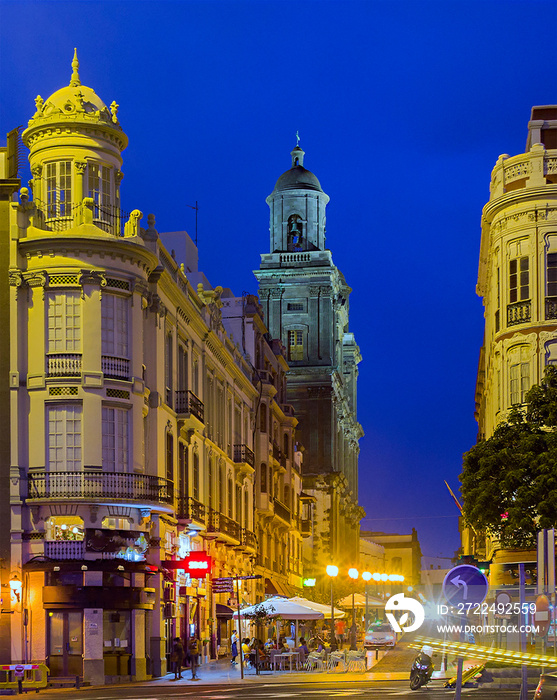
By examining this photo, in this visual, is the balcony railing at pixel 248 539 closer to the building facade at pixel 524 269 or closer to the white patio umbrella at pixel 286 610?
the white patio umbrella at pixel 286 610

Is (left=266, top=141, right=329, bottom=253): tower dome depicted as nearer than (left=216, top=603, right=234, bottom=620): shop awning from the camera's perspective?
No

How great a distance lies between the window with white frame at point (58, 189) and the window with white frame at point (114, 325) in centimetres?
365

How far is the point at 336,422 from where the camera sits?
11250 cm

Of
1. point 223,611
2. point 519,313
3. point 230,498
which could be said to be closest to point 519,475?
point 519,313

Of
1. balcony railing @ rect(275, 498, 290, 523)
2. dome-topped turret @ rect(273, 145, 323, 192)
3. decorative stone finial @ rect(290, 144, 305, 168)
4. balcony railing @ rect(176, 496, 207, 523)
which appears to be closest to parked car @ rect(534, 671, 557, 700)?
balcony railing @ rect(176, 496, 207, 523)

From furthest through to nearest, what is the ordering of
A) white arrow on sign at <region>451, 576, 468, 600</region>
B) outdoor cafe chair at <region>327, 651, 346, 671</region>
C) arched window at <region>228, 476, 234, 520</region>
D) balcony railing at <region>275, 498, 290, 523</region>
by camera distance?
balcony railing at <region>275, 498, 290, 523</region> → arched window at <region>228, 476, 234, 520</region> → outdoor cafe chair at <region>327, 651, 346, 671</region> → white arrow on sign at <region>451, 576, 468, 600</region>

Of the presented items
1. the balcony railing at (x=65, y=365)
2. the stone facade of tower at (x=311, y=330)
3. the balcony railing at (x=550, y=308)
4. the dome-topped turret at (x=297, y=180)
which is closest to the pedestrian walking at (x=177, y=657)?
the balcony railing at (x=65, y=365)

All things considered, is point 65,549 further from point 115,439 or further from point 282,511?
point 282,511

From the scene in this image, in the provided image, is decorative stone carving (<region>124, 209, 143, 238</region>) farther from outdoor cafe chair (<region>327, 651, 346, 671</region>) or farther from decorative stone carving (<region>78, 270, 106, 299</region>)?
outdoor cafe chair (<region>327, 651, 346, 671</region>)

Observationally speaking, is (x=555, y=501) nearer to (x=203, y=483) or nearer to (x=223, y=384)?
(x=203, y=483)

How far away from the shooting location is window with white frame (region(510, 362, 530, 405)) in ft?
144

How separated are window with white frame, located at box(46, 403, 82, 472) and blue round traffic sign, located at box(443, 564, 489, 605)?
23.2m

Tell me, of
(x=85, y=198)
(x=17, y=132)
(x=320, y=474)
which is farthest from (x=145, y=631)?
(x=320, y=474)

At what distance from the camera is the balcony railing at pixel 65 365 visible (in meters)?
41.1
